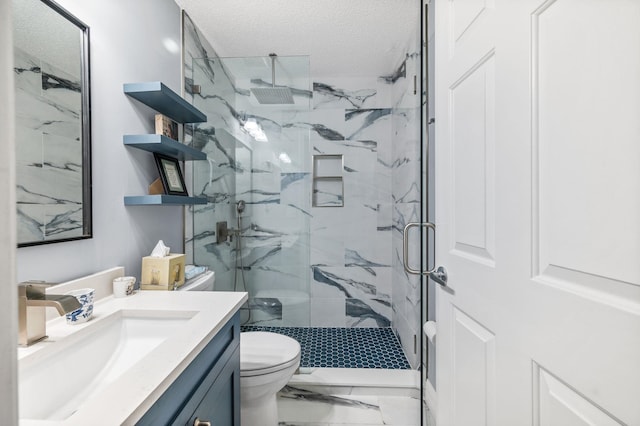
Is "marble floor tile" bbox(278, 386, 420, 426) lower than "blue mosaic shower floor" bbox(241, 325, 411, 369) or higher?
lower

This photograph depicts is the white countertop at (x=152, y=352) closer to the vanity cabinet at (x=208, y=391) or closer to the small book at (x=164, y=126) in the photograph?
the vanity cabinet at (x=208, y=391)

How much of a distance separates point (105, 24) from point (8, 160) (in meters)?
1.41

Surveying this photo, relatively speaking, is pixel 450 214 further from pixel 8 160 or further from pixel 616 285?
pixel 8 160

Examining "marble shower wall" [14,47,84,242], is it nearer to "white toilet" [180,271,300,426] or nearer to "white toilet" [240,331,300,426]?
"white toilet" [180,271,300,426]

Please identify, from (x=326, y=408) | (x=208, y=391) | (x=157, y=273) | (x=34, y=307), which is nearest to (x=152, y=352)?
(x=208, y=391)

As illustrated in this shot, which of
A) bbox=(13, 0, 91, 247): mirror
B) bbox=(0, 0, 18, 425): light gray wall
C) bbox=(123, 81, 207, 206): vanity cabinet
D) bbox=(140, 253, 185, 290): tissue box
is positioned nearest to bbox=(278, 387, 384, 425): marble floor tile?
bbox=(140, 253, 185, 290): tissue box

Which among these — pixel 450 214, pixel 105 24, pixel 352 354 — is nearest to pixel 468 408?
pixel 450 214

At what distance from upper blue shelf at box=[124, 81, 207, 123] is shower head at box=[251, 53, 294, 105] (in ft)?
1.74

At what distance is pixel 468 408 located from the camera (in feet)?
3.08

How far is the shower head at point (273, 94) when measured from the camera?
219cm

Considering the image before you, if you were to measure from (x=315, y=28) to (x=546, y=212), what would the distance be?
2041mm

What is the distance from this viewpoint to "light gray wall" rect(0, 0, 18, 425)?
219mm

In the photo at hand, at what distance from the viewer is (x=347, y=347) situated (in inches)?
98.5

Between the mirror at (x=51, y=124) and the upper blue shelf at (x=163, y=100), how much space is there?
0.22 m
